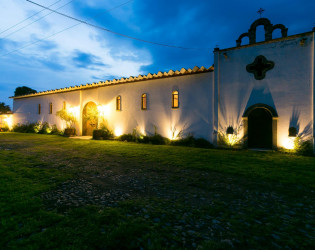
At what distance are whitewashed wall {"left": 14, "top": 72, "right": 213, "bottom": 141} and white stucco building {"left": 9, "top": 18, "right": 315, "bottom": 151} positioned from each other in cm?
6

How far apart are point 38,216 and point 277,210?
4074mm

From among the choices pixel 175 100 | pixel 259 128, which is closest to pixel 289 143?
pixel 259 128

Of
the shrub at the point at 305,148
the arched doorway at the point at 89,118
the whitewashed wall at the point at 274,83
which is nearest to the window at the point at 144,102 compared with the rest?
the arched doorway at the point at 89,118

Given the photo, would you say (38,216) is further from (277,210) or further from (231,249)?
(277,210)

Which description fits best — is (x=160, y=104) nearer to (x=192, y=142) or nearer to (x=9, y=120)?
(x=192, y=142)

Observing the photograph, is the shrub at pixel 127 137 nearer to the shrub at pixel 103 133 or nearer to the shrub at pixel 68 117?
the shrub at pixel 103 133

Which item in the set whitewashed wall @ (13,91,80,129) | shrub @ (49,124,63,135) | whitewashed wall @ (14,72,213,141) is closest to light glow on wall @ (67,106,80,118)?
whitewashed wall @ (14,72,213,141)

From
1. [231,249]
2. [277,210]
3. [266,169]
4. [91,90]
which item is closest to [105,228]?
[231,249]

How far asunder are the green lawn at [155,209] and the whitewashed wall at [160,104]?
6.54 m

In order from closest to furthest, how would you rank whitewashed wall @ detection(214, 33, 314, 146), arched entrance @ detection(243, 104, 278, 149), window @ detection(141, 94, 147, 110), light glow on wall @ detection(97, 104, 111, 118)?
whitewashed wall @ detection(214, 33, 314, 146) < arched entrance @ detection(243, 104, 278, 149) < window @ detection(141, 94, 147, 110) < light glow on wall @ detection(97, 104, 111, 118)

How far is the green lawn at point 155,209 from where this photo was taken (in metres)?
2.21

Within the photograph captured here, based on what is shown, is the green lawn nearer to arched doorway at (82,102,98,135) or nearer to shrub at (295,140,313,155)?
shrub at (295,140,313,155)

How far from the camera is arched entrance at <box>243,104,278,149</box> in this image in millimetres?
9707

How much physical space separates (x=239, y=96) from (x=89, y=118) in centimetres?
1323
